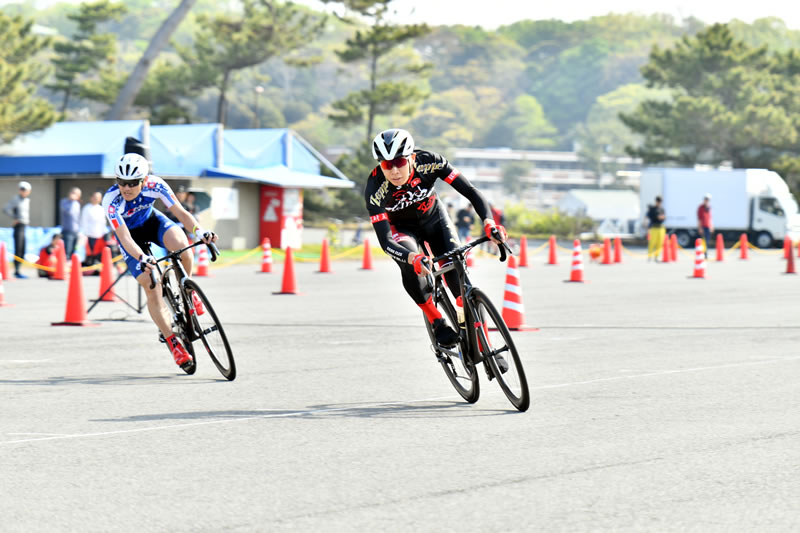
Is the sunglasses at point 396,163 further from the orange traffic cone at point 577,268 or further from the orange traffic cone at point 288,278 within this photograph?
the orange traffic cone at point 577,268

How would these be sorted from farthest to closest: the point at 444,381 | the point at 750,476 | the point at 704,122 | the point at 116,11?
the point at 116,11 < the point at 704,122 < the point at 444,381 < the point at 750,476

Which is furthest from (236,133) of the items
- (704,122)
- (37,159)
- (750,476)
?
(750,476)

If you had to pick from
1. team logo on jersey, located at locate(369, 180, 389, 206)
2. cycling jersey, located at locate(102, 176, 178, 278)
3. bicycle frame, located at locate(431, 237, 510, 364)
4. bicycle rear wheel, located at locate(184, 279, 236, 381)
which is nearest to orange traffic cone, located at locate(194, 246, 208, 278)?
cycling jersey, located at locate(102, 176, 178, 278)

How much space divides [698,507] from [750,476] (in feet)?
2.50

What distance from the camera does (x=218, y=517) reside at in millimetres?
5324

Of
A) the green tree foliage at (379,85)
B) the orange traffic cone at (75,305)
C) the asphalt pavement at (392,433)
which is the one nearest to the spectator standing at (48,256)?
the orange traffic cone at (75,305)

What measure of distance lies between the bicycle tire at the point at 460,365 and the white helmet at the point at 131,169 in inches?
115

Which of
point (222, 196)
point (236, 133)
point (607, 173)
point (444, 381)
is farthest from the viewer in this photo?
point (607, 173)

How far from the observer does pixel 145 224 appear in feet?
34.7

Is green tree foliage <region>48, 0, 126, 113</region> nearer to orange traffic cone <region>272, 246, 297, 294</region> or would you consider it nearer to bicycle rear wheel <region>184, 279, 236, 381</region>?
orange traffic cone <region>272, 246, 297, 294</region>

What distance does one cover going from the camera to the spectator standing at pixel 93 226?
925 inches

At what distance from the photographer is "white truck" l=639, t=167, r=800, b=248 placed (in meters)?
53.1

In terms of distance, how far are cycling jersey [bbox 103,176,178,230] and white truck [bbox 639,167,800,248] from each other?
45617 millimetres

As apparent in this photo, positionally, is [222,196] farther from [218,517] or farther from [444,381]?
[218,517]
